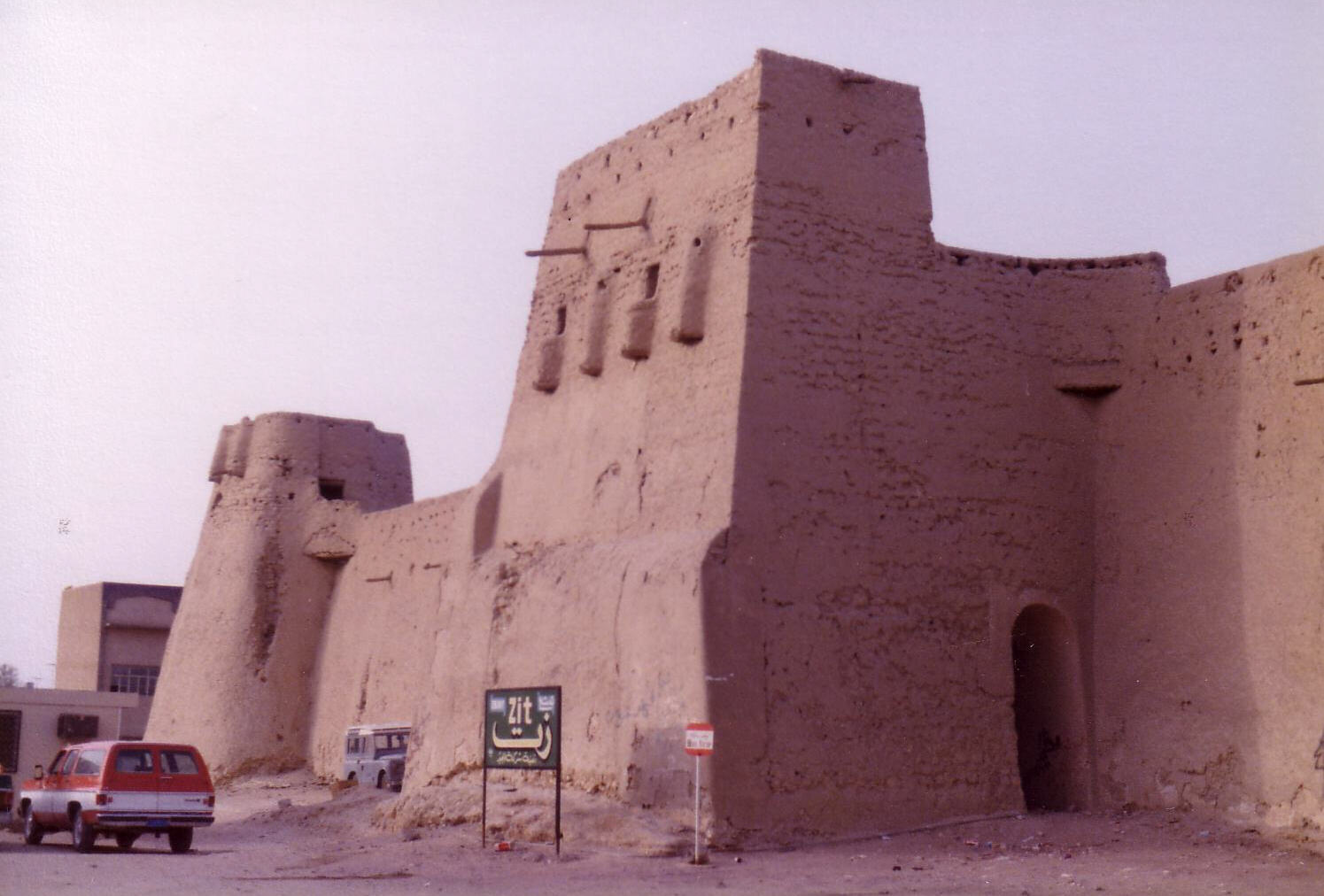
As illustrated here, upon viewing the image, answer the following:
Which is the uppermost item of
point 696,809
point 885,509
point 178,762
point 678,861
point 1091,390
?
point 1091,390

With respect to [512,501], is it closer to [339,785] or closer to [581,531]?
[581,531]

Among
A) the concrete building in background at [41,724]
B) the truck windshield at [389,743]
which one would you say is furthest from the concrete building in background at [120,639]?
the truck windshield at [389,743]

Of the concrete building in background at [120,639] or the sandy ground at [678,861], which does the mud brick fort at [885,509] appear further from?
the concrete building in background at [120,639]

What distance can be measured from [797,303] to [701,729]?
176 inches

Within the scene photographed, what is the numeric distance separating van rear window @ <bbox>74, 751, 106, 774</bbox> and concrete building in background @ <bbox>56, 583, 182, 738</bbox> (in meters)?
21.1

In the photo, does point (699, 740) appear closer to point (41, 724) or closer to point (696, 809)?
point (696, 809)

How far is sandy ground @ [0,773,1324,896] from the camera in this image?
11.8m

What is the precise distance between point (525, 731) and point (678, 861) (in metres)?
1.98

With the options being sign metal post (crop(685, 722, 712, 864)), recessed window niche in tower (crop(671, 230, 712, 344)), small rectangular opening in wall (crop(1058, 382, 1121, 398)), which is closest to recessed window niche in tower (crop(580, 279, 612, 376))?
recessed window niche in tower (crop(671, 230, 712, 344))

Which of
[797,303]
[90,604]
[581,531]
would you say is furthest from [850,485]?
[90,604]

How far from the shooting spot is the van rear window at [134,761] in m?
16.4

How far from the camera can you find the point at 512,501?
61.8 feet

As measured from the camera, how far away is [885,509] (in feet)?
50.6

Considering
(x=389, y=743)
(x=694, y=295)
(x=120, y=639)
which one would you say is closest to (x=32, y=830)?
(x=389, y=743)
